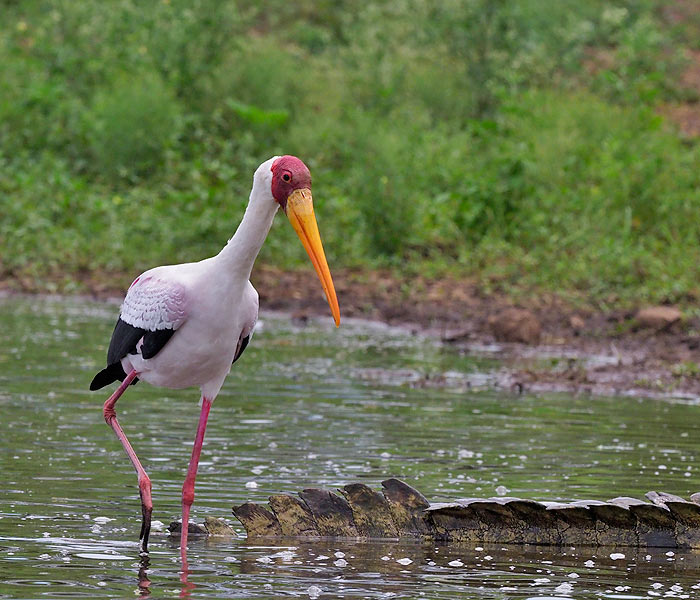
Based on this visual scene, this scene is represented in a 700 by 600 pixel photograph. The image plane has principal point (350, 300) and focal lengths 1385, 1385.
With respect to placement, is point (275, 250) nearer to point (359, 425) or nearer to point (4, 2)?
point (359, 425)

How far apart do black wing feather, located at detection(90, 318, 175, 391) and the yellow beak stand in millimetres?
686

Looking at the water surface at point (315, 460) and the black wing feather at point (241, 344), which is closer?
the water surface at point (315, 460)

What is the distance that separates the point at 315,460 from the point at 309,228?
2116mm

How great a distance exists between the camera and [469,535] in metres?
5.95

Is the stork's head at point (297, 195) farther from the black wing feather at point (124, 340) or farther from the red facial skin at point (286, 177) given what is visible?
the black wing feather at point (124, 340)

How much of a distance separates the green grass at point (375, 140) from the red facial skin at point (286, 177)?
26.6 feet

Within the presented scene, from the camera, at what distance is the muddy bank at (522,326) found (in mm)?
10500

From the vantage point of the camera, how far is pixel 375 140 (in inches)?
641

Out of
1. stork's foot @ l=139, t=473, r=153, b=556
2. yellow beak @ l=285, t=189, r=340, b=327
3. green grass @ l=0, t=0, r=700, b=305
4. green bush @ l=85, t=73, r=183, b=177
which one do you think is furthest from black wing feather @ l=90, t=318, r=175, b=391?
green bush @ l=85, t=73, r=183, b=177

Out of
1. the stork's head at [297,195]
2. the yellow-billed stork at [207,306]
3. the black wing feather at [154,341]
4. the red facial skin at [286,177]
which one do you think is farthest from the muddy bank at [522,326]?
the red facial skin at [286,177]

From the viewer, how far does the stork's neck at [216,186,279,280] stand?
569 cm

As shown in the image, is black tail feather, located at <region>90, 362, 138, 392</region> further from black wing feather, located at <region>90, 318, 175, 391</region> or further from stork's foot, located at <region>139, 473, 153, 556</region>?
stork's foot, located at <region>139, 473, 153, 556</region>

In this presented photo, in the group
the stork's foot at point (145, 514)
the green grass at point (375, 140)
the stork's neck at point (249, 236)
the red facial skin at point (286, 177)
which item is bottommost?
the stork's foot at point (145, 514)

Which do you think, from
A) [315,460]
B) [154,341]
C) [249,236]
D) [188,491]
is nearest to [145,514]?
[188,491]
